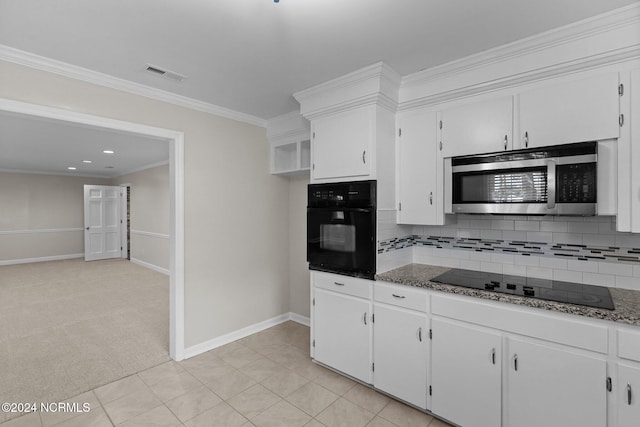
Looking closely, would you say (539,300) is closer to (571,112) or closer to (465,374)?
(465,374)

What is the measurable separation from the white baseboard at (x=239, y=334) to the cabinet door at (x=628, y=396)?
2892 millimetres

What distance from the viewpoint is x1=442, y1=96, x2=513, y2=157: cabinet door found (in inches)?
85.6

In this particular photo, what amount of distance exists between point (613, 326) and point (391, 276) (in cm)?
125

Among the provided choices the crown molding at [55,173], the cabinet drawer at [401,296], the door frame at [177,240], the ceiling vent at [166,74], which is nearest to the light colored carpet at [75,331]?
the door frame at [177,240]

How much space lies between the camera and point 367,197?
2.47 meters

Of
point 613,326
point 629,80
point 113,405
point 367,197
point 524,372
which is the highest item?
point 629,80

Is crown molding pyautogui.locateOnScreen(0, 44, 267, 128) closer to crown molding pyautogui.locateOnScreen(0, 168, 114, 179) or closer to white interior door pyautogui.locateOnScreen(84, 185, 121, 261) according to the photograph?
white interior door pyautogui.locateOnScreen(84, 185, 121, 261)

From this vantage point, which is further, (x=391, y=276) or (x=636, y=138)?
(x=391, y=276)

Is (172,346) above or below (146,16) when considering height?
below

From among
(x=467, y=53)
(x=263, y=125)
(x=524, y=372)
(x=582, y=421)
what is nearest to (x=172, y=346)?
(x=263, y=125)

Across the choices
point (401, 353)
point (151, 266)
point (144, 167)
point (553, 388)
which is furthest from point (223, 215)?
point (144, 167)

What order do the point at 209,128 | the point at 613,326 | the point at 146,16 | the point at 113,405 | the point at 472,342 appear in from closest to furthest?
1. the point at 613,326
2. the point at 146,16
3. the point at 472,342
4. the point at 113,405
5. the point at 209,128

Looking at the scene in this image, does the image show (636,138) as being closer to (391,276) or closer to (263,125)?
(391,276)

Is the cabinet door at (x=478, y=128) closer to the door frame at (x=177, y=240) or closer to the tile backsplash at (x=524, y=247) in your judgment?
the tile backsplash at (x=524, y=247)
